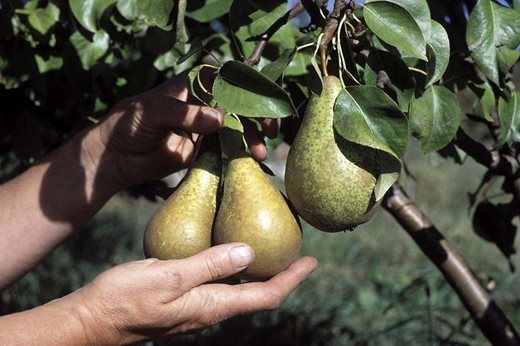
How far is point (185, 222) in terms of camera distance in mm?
1062

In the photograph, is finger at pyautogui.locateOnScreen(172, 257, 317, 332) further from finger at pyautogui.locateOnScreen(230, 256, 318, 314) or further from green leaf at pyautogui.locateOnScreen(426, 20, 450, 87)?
green leaf at pyautogui.locateOnScreen(426, 20, 450, 87)

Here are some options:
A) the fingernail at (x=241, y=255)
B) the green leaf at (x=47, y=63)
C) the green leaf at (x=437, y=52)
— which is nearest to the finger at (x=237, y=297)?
the fingernail at (x=241, y=255)

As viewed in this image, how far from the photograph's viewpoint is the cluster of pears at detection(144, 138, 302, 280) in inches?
40.6

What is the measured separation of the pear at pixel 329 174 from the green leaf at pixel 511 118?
11.4 inches

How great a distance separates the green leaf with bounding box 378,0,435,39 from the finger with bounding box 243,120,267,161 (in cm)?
37

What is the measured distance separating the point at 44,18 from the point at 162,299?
2.35ft

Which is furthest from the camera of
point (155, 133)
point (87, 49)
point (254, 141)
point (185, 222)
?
point (87, 49)

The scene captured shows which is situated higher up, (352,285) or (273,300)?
(273,300)

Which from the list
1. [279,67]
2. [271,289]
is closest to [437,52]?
[279,67]

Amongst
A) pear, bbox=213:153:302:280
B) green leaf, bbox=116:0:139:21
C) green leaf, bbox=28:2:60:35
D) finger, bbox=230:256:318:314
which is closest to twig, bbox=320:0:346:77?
pear, bbox=213:153:302:280

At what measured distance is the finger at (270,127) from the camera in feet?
4.48

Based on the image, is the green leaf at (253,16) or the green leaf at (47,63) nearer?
the green leaf at (253,16)

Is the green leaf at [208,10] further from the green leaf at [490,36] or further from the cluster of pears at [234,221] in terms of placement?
the green leaf at [490,36]

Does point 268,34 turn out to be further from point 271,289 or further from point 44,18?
point 44,18
